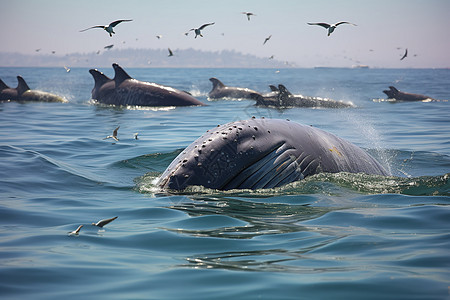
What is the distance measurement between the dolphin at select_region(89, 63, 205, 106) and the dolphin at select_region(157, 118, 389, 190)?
1615 centimetres

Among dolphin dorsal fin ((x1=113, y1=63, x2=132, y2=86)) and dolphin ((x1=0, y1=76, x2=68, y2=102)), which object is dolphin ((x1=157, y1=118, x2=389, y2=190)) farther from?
dolphin ((x1=0, y1=76, x2=68, y2=102))

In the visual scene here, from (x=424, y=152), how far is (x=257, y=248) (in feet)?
27.8

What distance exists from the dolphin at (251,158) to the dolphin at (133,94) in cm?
1615

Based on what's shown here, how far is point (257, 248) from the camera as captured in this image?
5090 mm

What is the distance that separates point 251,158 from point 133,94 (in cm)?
1706

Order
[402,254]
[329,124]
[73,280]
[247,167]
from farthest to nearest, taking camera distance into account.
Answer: [329,124], [247,167], [402,254], [73,280]

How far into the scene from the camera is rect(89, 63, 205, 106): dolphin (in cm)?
2334

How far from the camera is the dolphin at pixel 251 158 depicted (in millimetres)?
6891

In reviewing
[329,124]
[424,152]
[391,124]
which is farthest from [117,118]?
[424,152]

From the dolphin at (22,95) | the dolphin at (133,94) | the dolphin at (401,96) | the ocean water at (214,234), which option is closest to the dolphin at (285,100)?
the dolphin at (133,94)

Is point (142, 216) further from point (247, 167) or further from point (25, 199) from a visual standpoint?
point (25, 199)

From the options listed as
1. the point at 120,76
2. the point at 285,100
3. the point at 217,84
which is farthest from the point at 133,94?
the point at 217,84

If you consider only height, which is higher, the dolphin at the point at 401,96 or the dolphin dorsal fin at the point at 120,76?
the dolphin dorsal fin at the point at 120,76

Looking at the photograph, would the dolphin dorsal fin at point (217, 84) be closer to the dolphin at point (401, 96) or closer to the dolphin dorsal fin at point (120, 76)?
the dolphin at point (401, 96)
